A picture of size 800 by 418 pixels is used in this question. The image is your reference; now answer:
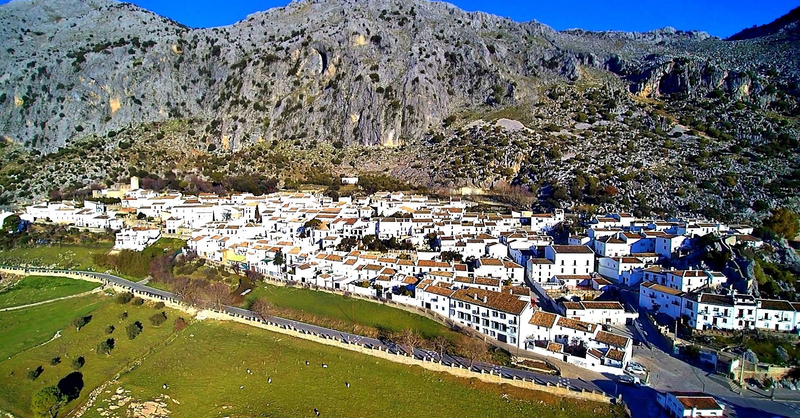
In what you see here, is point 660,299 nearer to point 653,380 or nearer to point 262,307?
point 653,380

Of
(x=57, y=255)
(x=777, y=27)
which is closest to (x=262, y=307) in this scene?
(x=57, y=255)

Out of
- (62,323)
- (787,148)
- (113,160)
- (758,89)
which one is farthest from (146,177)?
(758,89)

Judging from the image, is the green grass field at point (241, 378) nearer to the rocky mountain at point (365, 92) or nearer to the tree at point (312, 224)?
the tree at point (312, 224)

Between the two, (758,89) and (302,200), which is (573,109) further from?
(302,200)

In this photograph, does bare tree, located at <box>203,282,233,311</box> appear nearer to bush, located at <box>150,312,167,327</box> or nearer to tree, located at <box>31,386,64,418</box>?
bush, located at <box>150,312,167,327</box>

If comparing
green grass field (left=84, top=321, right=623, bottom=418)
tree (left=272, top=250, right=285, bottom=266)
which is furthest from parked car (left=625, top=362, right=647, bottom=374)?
tree (left=272, top=250, right=285, bottom=266)
